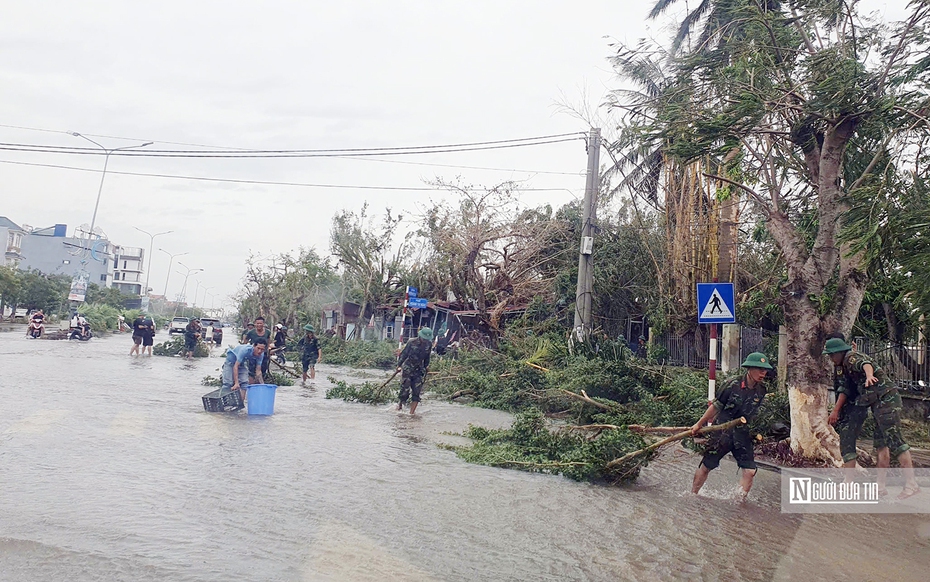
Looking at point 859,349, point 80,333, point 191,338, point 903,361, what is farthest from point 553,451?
point 80,333

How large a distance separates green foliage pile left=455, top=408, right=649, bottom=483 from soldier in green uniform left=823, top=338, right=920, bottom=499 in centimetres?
226

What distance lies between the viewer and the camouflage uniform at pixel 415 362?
1398cm

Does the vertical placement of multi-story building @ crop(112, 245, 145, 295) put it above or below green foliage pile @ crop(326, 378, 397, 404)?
above

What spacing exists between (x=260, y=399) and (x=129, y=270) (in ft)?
414

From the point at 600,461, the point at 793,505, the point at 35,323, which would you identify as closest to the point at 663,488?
the point at 600,461

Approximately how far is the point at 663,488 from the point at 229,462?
199 inches

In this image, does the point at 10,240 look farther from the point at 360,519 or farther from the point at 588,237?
the point at 360,519

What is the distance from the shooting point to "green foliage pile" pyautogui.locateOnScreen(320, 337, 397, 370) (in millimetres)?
28906

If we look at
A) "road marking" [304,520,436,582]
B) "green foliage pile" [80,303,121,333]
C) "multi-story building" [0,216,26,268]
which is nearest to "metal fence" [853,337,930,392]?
"road marking" [304,520,436,582]

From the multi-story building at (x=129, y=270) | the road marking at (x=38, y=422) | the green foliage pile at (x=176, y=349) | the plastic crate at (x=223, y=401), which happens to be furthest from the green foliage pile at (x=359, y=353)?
the multi-story building at (x=129, y=270)

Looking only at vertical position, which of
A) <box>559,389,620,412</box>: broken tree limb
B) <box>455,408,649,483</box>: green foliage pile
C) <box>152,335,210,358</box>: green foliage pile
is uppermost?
<box>152,335,210,358</box>: green foliage pile

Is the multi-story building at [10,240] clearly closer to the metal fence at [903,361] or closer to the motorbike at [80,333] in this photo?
the motorbike at [80,333]

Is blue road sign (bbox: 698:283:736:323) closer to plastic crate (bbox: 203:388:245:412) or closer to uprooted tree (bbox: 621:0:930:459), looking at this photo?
uprooted tree (bbox: 621:0:930:459)

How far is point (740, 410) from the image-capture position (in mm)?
7496
